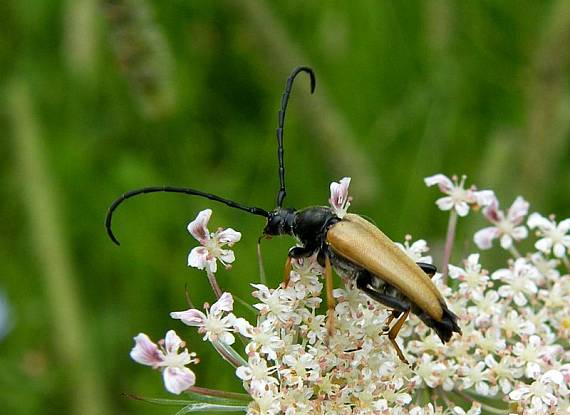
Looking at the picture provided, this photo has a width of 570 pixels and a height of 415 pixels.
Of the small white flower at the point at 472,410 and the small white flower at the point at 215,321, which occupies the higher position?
the small white flower at the point at 215,321

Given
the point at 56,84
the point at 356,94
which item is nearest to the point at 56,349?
the point at 56,84

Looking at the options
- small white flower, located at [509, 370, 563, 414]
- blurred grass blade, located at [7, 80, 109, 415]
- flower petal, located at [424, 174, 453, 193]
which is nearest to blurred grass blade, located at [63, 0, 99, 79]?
blurred grass blade, located at [7, 80, 109, 415]

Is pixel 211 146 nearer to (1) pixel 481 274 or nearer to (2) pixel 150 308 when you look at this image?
(2) pixel 150 308

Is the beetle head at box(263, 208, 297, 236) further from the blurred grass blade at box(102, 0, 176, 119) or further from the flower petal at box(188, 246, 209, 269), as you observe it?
the blurred grass blade at box(102, 0, 176, 119)

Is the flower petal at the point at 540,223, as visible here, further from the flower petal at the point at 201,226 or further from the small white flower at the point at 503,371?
the flower petal at the point at 201,226

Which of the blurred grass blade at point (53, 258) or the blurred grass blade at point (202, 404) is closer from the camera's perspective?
the blurred grass blade at point (202, 404)

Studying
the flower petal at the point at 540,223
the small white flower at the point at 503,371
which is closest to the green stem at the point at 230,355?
the small white flower at the point at 503,371

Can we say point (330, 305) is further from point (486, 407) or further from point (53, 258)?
point (53, 258)
